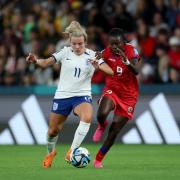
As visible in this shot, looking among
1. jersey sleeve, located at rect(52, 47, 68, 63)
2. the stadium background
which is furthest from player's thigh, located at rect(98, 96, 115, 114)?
the stadium background

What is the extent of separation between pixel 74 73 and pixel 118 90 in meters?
1.32

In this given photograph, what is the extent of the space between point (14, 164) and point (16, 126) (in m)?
5.81

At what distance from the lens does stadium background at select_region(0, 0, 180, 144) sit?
20.3 meters

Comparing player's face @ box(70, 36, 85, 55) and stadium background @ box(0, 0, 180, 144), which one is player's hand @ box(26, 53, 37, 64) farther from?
stadium background @ box(0, 0, 180, 144)

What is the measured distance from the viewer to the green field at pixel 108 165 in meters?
12.1

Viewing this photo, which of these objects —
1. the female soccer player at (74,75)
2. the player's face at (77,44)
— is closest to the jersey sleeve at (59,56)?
the female soccer player at (74,75)

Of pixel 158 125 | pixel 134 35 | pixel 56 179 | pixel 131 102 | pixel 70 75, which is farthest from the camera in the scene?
pixel 134 35

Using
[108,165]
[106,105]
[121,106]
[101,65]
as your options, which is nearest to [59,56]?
[101,65]

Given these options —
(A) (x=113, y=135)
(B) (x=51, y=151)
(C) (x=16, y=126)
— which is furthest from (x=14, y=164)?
(C) (x=16, y=126)

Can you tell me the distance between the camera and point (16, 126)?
66.7ft

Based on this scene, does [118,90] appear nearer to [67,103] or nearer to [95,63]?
[67,103]

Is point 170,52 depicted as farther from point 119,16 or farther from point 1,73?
point 1,73

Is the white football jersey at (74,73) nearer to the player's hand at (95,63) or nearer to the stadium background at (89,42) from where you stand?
the player's hand at (95,63)

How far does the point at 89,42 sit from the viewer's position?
22.0 m
